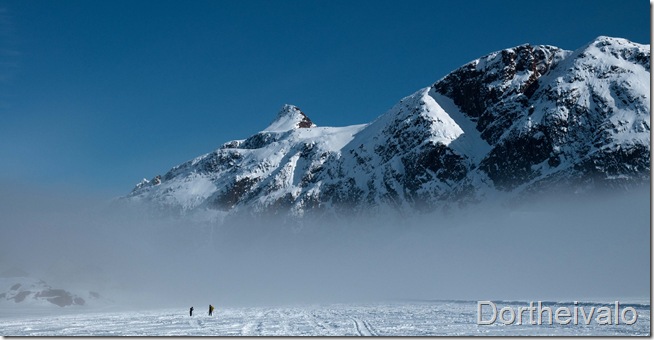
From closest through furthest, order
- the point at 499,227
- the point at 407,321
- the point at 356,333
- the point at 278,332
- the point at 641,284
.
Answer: the point at 356,333, the point at 278,332, the point at 407,321, the point at 641,284, the point at 499,227

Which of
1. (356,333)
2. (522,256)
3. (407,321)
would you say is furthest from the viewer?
(522,256)

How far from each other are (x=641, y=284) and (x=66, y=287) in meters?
151

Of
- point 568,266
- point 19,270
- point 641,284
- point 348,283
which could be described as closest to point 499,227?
point 348,283

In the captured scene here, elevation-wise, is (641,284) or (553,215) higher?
(553,215)

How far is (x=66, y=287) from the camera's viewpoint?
562 feet

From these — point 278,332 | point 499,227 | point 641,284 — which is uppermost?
point 499,227

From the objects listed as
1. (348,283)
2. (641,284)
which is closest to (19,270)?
(348,283)

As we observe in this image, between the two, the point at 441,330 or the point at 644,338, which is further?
the point at 441,330

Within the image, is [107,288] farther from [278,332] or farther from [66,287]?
[278,332]

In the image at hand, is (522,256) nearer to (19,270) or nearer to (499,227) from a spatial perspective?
(499,227)

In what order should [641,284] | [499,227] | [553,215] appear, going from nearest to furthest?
[641,284]
[553,215]
[499,227]

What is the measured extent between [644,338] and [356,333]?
56.2 feet

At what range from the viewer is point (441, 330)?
41594 millimetres

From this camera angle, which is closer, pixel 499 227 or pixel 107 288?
pixel 107 288
